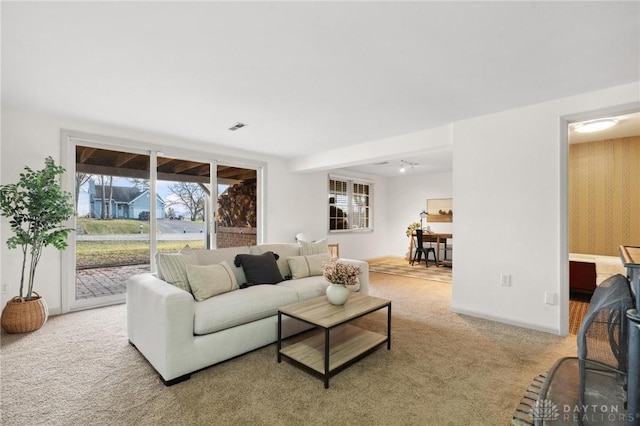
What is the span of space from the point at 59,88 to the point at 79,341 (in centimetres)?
234

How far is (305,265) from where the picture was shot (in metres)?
3.51

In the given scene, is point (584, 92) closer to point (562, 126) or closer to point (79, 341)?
point (562, 126)

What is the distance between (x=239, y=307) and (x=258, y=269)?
0.70 m

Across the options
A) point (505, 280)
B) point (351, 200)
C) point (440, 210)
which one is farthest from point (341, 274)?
point (440, 210)

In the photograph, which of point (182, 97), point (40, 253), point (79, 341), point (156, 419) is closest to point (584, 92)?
point (182, 97)

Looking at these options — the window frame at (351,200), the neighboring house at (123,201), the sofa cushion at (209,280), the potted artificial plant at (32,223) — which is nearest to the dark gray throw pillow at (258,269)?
the sofa cushion at (209,280)

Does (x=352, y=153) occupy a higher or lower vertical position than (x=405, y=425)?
higher

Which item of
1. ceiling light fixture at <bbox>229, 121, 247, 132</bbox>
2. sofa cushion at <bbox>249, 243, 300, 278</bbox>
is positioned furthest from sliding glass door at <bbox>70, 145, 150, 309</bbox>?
sofa cushion at <bbox>249, 243, 300, 278</bbox>

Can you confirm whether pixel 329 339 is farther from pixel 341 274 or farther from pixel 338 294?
pixel 341 274

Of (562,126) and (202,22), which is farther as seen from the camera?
(562,126)

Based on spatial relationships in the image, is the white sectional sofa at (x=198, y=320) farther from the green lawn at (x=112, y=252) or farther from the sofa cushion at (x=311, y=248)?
the green lawn at (x=112, y=252)

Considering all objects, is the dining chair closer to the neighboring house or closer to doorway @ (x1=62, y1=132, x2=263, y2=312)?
doorway @ (x1=62, y1=132, x2=263, y2=312)

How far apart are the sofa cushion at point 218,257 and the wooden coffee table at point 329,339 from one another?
Result: 90 centimetres

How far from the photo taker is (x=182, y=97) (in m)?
2.91
